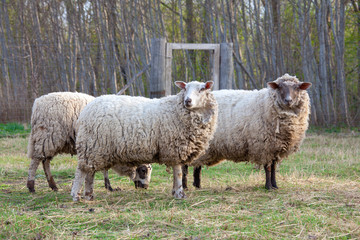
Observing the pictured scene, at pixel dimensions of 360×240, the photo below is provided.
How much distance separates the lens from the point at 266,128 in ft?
17.9

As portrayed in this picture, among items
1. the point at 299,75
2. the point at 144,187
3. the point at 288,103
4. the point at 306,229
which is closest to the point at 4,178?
the point at 144,187

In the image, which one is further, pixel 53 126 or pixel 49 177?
pixel 49 177

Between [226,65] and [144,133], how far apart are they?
11.8ft

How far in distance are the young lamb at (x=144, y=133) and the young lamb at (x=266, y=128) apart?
0.86 meters

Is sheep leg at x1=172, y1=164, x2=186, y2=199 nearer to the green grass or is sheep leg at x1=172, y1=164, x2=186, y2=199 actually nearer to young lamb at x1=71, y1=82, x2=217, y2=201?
young lamb at x1=71, y1=82, x2=217, y2=201

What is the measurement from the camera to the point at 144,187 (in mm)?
5559

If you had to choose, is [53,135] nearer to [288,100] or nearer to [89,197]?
[89,197]

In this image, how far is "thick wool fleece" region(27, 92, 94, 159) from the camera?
215 inches

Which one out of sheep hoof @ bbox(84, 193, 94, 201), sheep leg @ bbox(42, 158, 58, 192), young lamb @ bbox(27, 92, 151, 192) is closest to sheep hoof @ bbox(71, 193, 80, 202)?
sheep hoof @ bbox(84, 193, 94, 201)

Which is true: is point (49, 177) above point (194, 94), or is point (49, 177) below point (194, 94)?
below

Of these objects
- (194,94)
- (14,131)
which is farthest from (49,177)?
(14,131)

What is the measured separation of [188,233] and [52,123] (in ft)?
9.35

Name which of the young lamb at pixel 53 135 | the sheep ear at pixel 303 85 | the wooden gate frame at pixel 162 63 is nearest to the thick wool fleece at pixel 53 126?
the young lamb at pixel 53 135

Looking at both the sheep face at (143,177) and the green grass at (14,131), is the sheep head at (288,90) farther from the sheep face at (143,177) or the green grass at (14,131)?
the green grass at (14,131)
